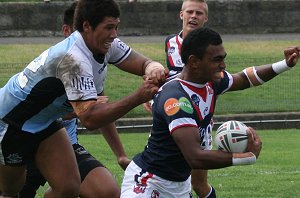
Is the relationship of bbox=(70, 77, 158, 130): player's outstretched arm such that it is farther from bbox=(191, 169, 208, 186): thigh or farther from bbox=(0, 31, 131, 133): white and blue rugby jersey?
bbox=(191, 169, 208, 186): thigh

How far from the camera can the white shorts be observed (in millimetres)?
7141

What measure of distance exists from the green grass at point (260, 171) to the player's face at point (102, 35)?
3902 mm

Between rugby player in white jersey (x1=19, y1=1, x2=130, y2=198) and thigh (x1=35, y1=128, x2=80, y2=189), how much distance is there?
0.99 ft

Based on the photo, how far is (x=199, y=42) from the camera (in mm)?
7156

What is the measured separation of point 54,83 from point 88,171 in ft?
4.40

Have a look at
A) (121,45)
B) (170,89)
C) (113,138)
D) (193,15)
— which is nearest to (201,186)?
(113,138)

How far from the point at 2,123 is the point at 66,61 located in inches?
47.6

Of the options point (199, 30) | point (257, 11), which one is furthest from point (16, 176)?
point (257, 11)

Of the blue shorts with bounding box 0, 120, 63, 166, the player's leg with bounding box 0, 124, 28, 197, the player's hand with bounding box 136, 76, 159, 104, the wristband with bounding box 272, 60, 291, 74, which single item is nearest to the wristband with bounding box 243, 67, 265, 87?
the wristband with bounding box 272, 60, 291, 74

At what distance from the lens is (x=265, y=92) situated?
22766 millimetres

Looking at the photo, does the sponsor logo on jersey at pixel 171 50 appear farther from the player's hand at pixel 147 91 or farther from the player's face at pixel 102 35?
the player's hand at pixel 147 91

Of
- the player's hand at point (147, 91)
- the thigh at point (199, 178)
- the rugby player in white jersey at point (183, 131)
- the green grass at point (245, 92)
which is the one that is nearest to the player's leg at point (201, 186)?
the thigh at point (199, 178)

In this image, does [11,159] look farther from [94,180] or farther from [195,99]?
[195,99]

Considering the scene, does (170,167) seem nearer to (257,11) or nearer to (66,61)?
(66,61)
